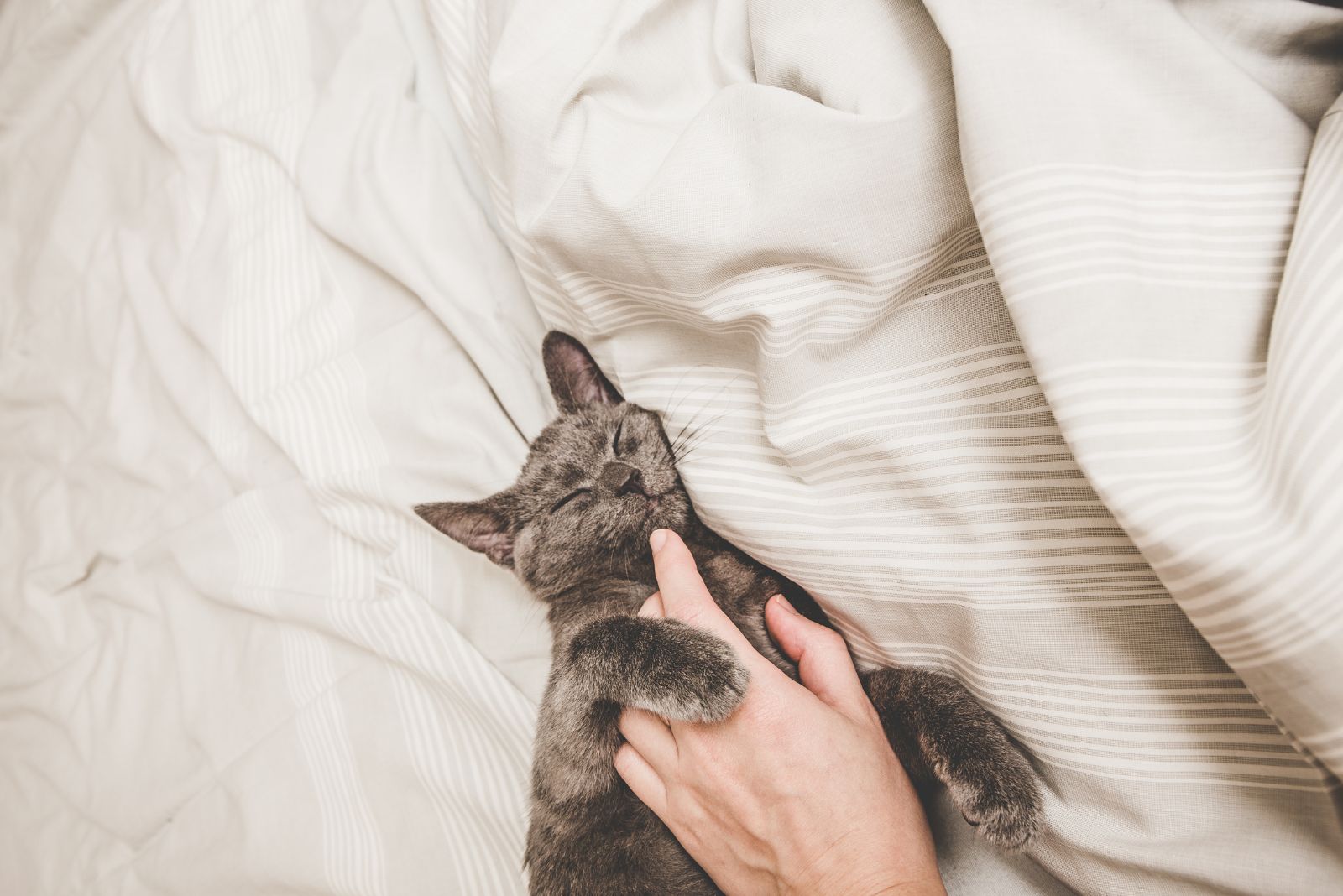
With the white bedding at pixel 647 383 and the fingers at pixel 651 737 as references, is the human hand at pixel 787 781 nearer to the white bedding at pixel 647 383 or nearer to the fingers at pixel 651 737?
the fingers at pixel 651 737

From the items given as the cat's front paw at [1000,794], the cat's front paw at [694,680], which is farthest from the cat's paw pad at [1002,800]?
the cat's front paw at [694,680]

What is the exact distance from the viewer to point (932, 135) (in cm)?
74

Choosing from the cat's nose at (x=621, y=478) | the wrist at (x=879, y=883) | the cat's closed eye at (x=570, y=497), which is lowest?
the wrist at (x=879, y=883)

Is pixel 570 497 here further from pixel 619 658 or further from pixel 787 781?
pixel 787 781

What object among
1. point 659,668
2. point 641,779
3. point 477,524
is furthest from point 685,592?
point 477,524

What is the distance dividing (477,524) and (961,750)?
2.80 ft

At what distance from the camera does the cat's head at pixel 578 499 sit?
1172 mm

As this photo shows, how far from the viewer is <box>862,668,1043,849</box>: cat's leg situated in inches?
33.4

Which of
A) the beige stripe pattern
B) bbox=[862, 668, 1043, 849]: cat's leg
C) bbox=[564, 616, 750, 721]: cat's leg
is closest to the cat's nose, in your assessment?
the beige stripe pattern

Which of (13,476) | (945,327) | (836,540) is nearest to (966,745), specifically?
(836,540)

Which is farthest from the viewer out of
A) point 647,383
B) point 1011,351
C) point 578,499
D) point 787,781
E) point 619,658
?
point 578,499

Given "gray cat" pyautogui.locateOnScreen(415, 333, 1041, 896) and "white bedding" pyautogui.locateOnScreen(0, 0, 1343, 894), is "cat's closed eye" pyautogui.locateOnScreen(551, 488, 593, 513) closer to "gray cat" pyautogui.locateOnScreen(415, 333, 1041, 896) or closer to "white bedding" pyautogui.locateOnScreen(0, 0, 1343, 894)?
"gray cat" pyautogui.locateOnScreen(415, 333, 1041, 896)

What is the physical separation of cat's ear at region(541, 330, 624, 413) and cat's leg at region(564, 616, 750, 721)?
445 millimetres

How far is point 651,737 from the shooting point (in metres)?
1.01
